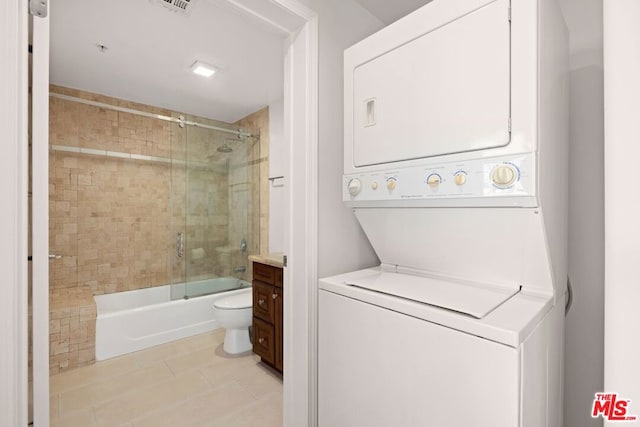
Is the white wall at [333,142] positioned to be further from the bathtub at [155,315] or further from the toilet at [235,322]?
the bathtub at [155,315]

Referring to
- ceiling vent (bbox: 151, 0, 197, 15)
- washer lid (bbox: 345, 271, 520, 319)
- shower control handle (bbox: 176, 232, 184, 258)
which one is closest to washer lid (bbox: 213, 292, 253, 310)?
shower control handle (bbox: 176, 232, 184, 258)

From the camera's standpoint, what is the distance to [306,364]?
142cm

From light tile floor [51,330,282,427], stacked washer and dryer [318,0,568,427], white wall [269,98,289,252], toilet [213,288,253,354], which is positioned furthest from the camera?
white wall [269,98,289,252]

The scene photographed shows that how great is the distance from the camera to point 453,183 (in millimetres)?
951

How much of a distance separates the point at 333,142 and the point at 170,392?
2.03m

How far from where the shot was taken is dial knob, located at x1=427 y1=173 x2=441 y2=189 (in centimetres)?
99

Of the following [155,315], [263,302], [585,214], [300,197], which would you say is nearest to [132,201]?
[155,315]

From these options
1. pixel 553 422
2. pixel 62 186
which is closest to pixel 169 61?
pixel 62 186

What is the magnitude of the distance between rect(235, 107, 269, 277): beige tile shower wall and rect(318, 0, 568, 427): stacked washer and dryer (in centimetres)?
232

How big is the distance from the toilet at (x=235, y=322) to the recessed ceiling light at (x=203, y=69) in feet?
6.73

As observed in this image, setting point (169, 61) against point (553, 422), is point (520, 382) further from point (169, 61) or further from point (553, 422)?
point (169, 61)

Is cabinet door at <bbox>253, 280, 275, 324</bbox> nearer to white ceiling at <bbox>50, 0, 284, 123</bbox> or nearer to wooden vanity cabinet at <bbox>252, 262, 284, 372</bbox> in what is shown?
wooden vanity cabinet at <bbox>252, 262, 284, 372</bbox>

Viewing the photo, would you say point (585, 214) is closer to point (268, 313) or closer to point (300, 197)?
point (300, 197)
